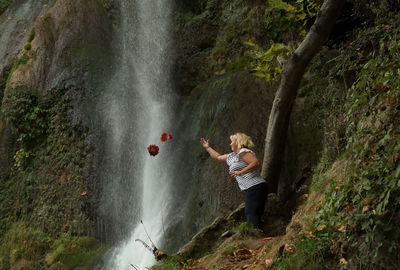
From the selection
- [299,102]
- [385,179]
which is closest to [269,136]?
[299,102]

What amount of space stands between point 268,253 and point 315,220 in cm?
72

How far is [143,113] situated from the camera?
41.6 feet

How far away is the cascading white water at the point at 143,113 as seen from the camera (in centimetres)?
999

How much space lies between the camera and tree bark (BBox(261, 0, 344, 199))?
7.67 metres

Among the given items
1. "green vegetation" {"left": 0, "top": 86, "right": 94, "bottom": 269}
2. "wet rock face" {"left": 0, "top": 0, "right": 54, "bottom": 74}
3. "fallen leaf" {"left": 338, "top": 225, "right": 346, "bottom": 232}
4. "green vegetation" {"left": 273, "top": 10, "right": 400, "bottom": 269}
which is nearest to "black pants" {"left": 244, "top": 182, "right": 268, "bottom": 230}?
"green vegetation" {"left": 273, "top": 10, "right": 400, "bottom": 269}

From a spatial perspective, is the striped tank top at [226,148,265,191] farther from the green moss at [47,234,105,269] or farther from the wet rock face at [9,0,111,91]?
the wet rock face at [9,0,111,91]

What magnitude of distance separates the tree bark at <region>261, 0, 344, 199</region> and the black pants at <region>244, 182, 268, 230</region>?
1.38 metres

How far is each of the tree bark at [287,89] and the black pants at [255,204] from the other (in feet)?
4.52

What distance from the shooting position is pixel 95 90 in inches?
514

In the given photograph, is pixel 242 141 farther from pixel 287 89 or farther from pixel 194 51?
pixel 194 51

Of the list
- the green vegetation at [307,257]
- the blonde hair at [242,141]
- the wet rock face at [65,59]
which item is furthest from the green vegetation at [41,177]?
the green vegetation at [307,257]

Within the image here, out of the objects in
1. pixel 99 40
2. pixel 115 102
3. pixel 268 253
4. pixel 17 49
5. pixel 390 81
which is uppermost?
pixel 17 49

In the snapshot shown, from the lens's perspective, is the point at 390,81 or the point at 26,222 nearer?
the point at 390,81

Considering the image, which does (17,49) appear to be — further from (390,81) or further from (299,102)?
(390,81)
